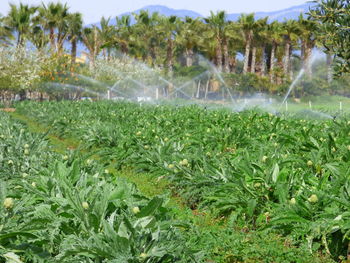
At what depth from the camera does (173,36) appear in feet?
204

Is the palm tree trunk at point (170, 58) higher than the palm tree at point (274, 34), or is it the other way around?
the palm tree at point (274, 34)

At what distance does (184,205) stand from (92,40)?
61354mm

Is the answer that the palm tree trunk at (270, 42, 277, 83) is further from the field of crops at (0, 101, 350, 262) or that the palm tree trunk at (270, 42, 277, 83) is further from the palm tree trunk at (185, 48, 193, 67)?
the field of crops at (0, 101, 350, 262)

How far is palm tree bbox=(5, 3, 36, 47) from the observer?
58.6 meters

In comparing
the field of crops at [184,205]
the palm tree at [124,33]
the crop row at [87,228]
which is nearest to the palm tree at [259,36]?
the palm tree at [124,33]

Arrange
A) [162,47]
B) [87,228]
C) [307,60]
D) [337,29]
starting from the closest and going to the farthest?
1. [87,228]
2. [337,29]
3. [307,60]
4. [162,47]

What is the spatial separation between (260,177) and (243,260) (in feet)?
4.90

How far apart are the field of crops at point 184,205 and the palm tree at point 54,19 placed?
53.7 m

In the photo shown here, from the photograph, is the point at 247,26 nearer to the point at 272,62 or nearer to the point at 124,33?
the point at 272,62

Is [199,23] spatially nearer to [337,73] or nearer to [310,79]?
[310,79]

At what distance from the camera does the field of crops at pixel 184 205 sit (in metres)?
4.08

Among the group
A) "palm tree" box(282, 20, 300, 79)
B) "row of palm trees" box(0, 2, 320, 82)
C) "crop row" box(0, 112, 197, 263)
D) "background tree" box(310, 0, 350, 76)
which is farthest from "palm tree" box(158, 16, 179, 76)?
"crop row" box(0, 112, 197, 263)

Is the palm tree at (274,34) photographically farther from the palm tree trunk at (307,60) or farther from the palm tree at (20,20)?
the palm tree at (20,20)

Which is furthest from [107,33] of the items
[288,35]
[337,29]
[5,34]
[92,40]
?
[337,29]
